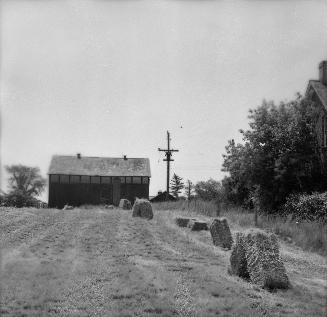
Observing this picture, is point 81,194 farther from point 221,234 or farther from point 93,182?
point 221,234

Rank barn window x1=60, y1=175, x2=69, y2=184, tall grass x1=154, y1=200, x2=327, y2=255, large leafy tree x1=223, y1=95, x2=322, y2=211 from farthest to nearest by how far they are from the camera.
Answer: barn window x1=60, y1=175, x2=69, y2=184 < large leafy tree x1=223, y1=95, x2=322, y2=211 < tall grass x1=154, y1=200, x2=327, y2=255

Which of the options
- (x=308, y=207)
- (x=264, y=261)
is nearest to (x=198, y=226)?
(x=308, y=207)

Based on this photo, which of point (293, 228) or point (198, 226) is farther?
point (198, 226)

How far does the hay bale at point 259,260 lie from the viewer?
34.0ft

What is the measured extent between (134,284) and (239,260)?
Result: 2.94 meters

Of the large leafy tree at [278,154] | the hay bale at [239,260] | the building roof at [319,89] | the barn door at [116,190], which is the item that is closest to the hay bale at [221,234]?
the hay bale at [239,260]

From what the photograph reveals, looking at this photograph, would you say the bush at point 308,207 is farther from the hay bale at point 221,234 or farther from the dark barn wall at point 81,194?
the dark barn wall at point 81,194

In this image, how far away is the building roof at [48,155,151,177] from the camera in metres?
56.3

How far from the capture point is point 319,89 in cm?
2959

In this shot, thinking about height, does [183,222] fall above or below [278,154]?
below

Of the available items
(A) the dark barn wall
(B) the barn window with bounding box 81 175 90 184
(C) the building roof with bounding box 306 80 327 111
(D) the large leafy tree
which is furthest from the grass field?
(B) the barn window with bounding box 81 175 90 184

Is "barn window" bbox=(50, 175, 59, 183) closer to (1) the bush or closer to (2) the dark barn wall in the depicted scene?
(2) the dark barn wall

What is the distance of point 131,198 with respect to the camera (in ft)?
183

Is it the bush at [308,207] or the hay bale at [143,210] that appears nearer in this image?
the bush at [308,207]
